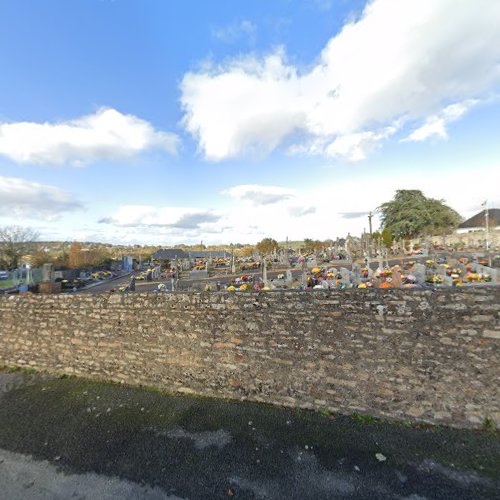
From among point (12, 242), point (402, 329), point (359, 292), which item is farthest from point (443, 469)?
point (12, 242)

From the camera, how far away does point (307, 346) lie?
4168 mm

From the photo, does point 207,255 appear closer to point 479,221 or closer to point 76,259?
point 76,259

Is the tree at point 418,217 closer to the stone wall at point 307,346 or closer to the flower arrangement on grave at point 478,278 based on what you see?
the flower arrangement on grave at point 478,278

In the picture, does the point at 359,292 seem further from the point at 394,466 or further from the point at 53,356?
the point at 53,356

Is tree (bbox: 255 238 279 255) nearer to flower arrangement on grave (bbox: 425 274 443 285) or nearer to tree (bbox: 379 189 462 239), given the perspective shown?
tree (bbox: 379 189 462 239)

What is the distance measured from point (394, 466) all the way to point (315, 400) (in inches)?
50.9

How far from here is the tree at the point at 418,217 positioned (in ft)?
142

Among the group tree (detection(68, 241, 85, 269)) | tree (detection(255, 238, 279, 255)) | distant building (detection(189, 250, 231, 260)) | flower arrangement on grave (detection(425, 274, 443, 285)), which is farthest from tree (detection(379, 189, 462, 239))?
tree (detection(68, 241, 85, 269))

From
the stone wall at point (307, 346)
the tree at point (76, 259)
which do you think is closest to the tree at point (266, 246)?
the tree at point (76, 259)

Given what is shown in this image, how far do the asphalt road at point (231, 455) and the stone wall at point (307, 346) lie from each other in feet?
1.07

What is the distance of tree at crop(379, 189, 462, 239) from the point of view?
4334 centimetres

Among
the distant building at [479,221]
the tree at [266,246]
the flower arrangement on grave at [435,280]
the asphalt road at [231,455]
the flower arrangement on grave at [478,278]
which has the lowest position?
the asphalt road at [231,455]

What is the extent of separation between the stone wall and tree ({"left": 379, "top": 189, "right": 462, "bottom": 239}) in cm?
4744

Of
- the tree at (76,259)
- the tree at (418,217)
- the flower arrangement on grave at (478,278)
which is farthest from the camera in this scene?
the tree at (418,217)
